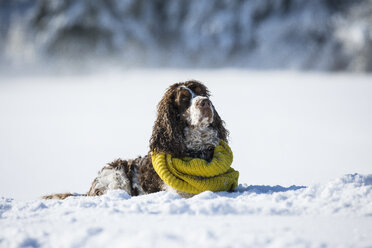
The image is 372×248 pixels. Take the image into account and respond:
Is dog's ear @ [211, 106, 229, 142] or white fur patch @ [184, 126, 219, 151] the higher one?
dog's ear @ [211, 106, 229, 142]

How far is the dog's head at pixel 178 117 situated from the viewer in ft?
10.0

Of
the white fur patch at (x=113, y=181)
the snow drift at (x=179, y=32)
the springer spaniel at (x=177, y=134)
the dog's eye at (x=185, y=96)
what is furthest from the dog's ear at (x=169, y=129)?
the snow drift at (x=179, y=32)

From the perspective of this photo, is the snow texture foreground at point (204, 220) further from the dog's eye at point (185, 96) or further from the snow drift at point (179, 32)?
the snow drift at point (179, 32)

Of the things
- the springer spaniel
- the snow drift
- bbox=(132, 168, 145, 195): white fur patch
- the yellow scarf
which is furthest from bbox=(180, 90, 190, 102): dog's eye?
the snow drift

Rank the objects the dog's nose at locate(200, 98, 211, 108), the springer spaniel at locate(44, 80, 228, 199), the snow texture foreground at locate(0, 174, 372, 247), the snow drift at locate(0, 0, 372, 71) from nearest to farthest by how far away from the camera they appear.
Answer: the snow texture foreground at locate(0, 174, 372, 247)
the dog's nose at locate(200, 98, 211, 108)
the springer spaniel at locate(44, 80, 228, 199)
the snow drift at locate(0, 0, 372, 71)

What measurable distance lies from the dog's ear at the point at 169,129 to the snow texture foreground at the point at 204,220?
1.56 feet

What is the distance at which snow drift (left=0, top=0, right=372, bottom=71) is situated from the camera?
91.6 ft

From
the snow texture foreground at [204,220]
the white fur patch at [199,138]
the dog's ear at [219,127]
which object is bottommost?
the snow texture foreground at [204,220]

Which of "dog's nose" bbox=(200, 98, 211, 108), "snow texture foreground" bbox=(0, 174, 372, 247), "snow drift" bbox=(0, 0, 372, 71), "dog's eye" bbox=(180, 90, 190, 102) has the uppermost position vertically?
"snow drift" bbox=(0, 0, 372, 71)

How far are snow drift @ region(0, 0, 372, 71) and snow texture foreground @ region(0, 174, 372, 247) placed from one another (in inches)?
1054

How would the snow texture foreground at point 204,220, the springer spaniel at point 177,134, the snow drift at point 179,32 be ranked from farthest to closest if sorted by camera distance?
the snow drift at point 179,32 → the springer spaniel at point 177,134 → the snow texture foreground at point 204,220

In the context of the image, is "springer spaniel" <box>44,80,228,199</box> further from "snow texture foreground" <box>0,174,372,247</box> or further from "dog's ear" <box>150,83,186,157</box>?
"snow texture foreground" <box>0,174,372,247</box>

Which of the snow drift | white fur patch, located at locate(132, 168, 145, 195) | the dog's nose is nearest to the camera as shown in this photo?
the dog's nose

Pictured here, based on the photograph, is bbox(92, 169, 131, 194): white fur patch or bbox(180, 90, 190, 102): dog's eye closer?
bbox(180, 90, 190, 102): dog's eye
